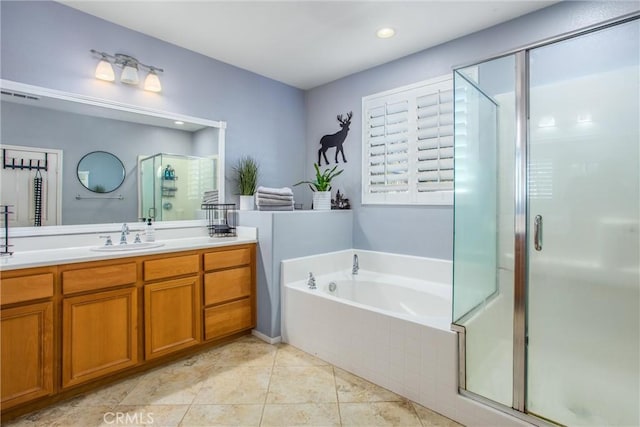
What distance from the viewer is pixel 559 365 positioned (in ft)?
5.85

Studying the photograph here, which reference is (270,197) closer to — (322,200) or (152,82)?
(322,200)

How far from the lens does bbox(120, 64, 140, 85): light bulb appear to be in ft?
8.32

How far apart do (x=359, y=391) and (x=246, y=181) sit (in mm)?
2054

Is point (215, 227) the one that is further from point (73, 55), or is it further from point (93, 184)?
point (73, 55)

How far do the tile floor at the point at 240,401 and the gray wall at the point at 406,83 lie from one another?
1.33 m

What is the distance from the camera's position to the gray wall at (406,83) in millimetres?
2234

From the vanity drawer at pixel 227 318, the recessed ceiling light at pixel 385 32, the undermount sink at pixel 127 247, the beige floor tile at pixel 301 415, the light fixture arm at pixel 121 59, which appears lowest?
the beige floor tile at pixel 301 415

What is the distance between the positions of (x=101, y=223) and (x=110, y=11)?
1.49 m

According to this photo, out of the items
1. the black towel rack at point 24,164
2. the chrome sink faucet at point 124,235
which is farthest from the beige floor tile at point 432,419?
the black towel rack at point 24,164

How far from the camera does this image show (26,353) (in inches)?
68.8

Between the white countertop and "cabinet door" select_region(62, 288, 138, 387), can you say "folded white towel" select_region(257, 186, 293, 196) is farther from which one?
"cabinet door" select_region(62, 288, 138, 387)

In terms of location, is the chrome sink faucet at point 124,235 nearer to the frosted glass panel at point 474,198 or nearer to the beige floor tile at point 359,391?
the beige floor tile at point 359,391

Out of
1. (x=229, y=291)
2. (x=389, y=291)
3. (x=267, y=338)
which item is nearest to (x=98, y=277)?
(x=229, y=291)

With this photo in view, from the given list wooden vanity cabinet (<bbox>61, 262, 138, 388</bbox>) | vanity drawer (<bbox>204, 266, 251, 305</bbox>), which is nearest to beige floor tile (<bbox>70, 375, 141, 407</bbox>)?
wooden vanity cabinet (<bbox>61, 262, 138, 388</bbox>)
